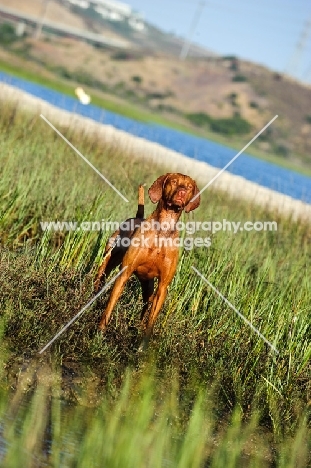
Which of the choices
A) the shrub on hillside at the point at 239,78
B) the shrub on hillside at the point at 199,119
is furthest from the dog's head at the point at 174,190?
the shrub on hillside at the point at 239,78

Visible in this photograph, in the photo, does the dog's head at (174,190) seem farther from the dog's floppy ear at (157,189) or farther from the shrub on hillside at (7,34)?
the shrub on hillside at (7,34)

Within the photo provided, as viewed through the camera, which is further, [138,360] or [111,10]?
[111,10]

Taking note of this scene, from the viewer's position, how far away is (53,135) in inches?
579

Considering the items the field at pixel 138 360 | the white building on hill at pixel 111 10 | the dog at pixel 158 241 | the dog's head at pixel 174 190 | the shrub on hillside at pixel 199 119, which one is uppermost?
the white building on hill at pixel 111 10

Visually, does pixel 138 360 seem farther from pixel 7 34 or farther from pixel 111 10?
pixel 111 10

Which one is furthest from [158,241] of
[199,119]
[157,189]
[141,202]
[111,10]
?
[111,10]

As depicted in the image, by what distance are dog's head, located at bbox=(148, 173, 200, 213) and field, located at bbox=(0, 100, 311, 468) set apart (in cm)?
97

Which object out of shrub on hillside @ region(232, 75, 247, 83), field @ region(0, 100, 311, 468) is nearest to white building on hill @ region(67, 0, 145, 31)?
shrub on hillside @ region(232, 75, 247, 83)

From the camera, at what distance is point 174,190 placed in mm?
6102

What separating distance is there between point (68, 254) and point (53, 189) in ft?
5.42

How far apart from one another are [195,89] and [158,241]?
8431cm

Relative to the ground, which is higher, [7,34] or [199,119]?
[7,34]

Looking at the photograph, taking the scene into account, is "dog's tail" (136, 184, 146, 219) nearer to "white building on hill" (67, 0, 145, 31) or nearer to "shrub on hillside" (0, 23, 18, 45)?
"shrub on hillside" (0, 23, 18, 45)

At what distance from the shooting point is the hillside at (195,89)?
78438 mm
